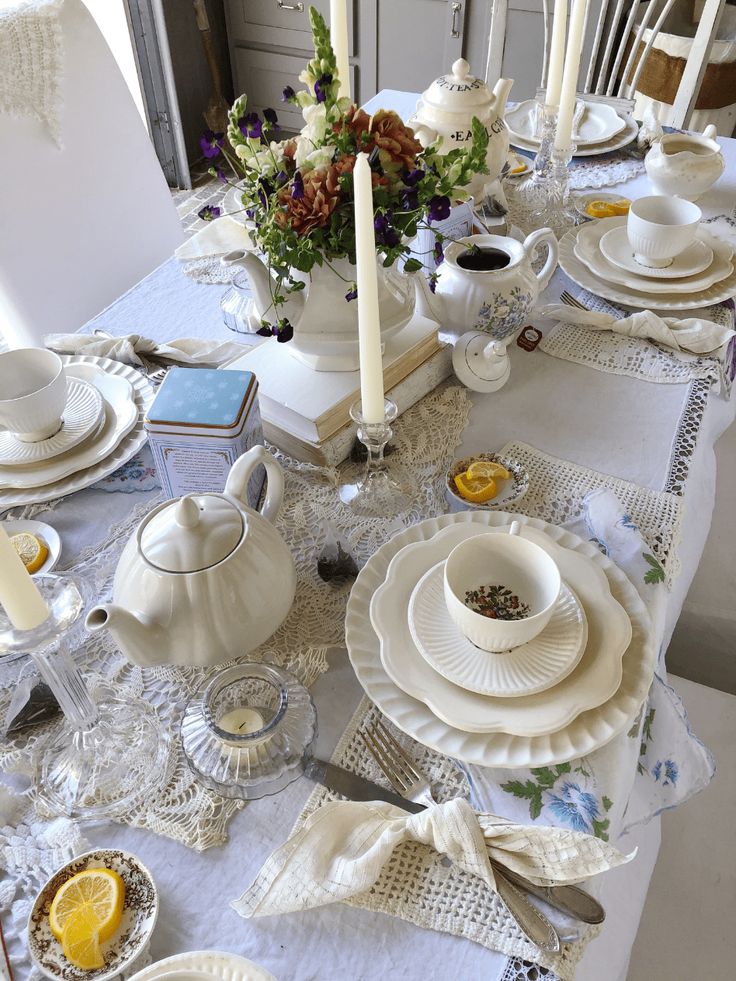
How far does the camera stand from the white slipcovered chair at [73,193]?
1.28 meters

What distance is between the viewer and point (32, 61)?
4.19 feet

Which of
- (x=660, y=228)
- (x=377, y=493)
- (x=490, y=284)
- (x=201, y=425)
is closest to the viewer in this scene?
(x=201, y=425)

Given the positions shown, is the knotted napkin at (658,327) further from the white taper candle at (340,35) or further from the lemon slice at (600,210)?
the white taper candle at (340,35)

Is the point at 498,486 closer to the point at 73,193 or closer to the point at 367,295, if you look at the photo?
the point at 367,295

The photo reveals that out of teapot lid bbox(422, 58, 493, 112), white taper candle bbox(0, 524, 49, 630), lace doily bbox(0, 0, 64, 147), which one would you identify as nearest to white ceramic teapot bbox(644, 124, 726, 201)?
teapot lid bbox(422, 58, 493, 112)

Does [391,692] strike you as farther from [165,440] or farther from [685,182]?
[685,182]

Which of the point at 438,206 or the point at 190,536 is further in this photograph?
the point at 438,206

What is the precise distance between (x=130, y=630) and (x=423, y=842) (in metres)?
0.26

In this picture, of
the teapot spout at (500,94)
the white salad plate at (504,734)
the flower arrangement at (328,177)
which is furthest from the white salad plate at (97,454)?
the teapot spout at (500,94)

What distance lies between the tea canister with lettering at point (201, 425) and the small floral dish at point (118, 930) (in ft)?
1.10

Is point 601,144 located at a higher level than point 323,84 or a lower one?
lower

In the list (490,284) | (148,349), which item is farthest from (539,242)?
(148,349)

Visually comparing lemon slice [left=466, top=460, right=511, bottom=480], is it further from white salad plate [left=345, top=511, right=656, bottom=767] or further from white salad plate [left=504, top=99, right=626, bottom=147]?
white salad plate [left=504, top=99, right=626, bottom=147]

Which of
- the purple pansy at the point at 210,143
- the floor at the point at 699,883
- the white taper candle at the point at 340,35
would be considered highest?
the white taper candle at the point at 340,35
